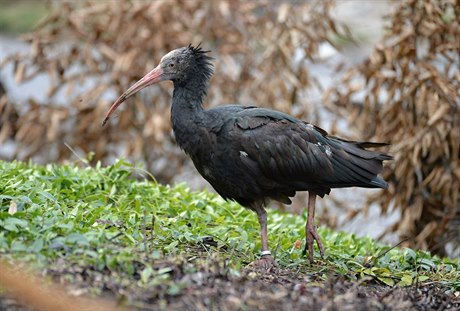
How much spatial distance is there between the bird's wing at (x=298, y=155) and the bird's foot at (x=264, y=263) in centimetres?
75

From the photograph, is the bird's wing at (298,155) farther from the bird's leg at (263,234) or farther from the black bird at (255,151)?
the bird's leg at (263,234)

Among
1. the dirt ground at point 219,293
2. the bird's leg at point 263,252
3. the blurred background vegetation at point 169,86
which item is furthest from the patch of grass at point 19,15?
the dirt ground at point 219,293

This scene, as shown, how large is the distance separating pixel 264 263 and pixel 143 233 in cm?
101

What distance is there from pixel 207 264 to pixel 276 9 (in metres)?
8.49

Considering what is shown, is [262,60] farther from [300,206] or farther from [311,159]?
[311,159]

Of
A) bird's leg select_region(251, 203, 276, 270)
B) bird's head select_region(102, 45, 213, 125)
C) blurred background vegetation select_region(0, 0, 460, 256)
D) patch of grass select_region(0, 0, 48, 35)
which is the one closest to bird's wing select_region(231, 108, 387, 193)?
bird's leg select_region(251, 203, 276, 270)

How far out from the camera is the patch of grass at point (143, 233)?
5168 millimetres

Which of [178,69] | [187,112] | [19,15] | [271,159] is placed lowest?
[271,159]

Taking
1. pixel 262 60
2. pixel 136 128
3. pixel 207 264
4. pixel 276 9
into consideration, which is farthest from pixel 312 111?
pixel 207 264

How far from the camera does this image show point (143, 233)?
5.98 meters

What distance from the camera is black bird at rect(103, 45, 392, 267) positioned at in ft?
22.0

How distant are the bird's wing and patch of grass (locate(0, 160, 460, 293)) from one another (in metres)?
0.65

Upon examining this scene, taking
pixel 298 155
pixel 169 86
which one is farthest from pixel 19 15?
pixel 298 155

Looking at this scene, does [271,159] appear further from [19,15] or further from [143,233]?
[19,15]
